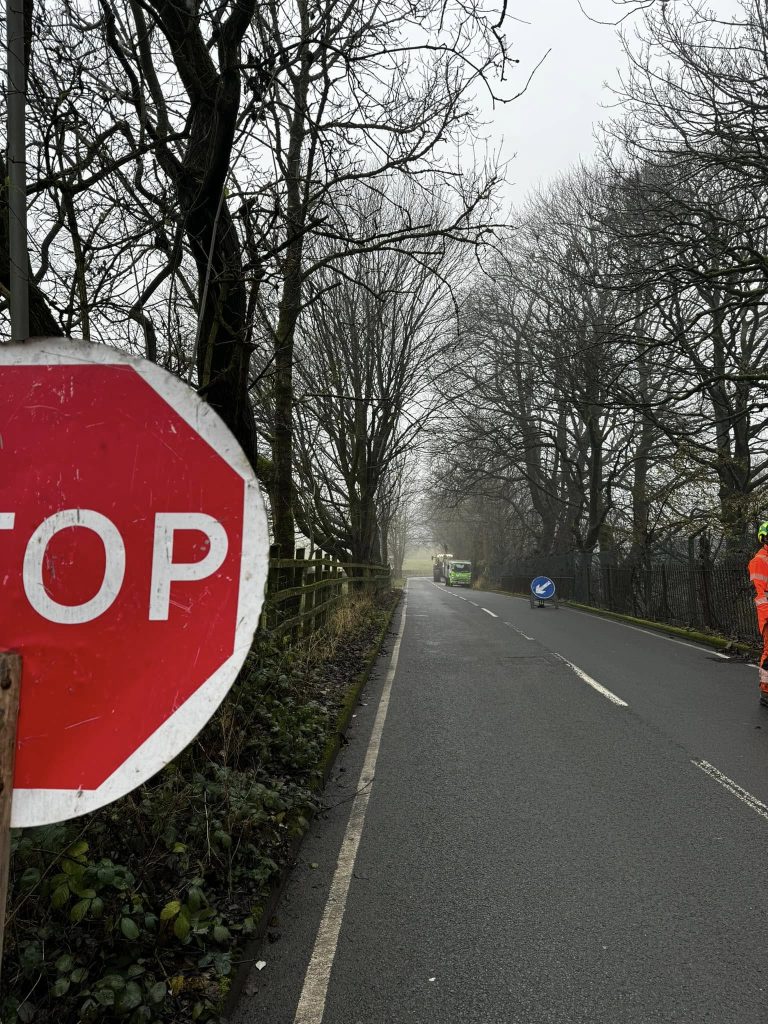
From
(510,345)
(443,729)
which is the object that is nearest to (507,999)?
(443,729)

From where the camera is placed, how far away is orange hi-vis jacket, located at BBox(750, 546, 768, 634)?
727 centimetres

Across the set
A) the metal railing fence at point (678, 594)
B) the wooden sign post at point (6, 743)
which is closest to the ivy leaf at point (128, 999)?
the wooden sign post at point (6, 743)

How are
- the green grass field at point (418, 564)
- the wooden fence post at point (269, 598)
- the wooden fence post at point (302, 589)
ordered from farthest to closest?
the green grass field at point (418, 564)
the wooden fence post at point (302, 589)
the wooden fence post at point (269, 598)

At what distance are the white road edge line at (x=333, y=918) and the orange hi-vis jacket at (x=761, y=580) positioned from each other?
4.30 meters

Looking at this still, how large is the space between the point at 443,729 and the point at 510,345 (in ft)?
66.5

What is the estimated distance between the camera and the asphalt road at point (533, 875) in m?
2.80

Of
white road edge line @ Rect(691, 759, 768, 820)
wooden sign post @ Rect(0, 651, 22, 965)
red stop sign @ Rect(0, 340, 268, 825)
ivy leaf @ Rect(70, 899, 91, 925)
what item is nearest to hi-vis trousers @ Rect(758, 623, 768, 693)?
white road edge line @ Rect(691, 759, 768, 820)

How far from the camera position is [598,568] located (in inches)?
1025

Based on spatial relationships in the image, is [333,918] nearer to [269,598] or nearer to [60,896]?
[60,896]

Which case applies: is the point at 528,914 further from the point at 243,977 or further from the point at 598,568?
the point at 598,568

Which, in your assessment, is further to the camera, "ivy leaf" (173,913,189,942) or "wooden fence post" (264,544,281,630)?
"wooden fence post" (264,544,281,630)

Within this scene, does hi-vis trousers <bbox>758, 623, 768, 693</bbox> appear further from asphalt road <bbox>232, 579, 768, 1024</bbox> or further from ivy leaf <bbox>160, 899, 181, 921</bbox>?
ivy leaf <bbox>160, 899, 181, 921</bbox>

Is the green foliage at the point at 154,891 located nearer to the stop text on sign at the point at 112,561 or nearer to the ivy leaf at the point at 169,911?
the ivy leaf at the point at 169,911

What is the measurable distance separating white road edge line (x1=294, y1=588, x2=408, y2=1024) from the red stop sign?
2109 mm
